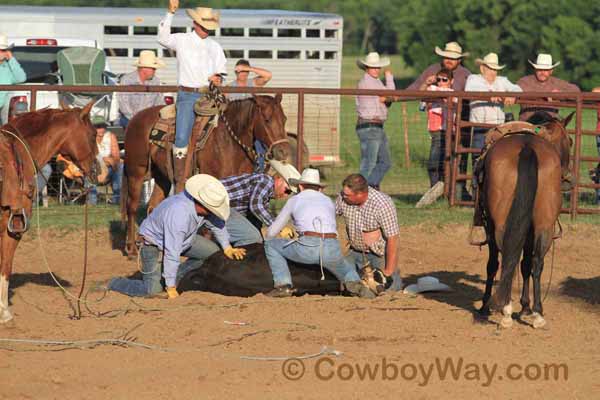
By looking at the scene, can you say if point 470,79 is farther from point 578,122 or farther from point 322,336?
point 322,336

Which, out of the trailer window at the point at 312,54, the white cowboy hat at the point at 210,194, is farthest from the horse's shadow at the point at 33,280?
the trailer window at the point at 312,54

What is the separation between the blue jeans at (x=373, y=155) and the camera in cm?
1391

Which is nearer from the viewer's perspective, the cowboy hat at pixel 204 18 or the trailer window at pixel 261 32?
the cowboy hat at pixel 204 18

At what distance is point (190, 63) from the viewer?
444 inches

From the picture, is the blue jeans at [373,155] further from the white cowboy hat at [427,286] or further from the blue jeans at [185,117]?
the white cowboy hat at [427,286]

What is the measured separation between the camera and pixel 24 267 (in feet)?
36.4

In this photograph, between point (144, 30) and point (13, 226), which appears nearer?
point (13, 226)

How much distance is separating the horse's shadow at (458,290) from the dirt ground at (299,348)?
3 cm

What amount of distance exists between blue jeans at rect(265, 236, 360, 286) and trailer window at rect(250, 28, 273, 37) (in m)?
10.5

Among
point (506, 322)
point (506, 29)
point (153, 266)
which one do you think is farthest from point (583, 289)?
point (506, 29)

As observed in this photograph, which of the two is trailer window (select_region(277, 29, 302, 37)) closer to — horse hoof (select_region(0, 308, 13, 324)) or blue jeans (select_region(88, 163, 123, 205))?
blue jeans (select_region(88, 163, 123, 205))

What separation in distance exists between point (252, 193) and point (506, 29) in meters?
32.4

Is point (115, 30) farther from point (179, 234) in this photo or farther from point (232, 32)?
point (179, 234)

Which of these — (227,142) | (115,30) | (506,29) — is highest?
(506,29)
